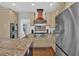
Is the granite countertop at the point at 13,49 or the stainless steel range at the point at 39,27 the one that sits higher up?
the stainless steel range at the point at 39,27

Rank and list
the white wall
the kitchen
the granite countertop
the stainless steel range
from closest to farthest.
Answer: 1. the granite countertop
2. the kitchen
3. the white wall
4. the stainless steel range


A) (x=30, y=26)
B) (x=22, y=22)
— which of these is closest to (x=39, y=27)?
(x=30, y=26)

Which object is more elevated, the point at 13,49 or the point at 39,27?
the point at 39,27

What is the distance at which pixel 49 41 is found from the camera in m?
2.53

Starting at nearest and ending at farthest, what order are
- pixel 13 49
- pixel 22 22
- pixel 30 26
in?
1. pixel 13 49
2. pixel 22 22
3. pixel 30 26

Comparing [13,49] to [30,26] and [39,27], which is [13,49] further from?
[39,27]

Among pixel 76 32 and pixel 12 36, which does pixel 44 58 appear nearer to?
pixel 76 32

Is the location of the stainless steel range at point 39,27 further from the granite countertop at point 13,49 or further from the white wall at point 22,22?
the granite countertop at point 13,49

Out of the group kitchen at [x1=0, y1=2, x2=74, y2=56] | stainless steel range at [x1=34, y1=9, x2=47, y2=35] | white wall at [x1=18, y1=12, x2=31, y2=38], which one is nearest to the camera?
kitchen at [x1=0, y1=2, x2=74, y2=56]

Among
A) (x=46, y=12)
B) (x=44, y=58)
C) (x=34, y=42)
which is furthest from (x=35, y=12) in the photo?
(x=44, y=58)

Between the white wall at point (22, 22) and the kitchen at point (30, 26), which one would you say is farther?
the white wall at point (22, 22)

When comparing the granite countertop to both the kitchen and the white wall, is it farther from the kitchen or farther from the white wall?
the white wall

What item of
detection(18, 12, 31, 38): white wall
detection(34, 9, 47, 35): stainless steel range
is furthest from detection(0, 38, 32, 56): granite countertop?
detection(34, 9, 47, 35): stainless steel range

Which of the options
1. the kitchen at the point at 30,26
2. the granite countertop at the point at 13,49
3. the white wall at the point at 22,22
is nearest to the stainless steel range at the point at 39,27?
the kitchen at the point at 30,26
